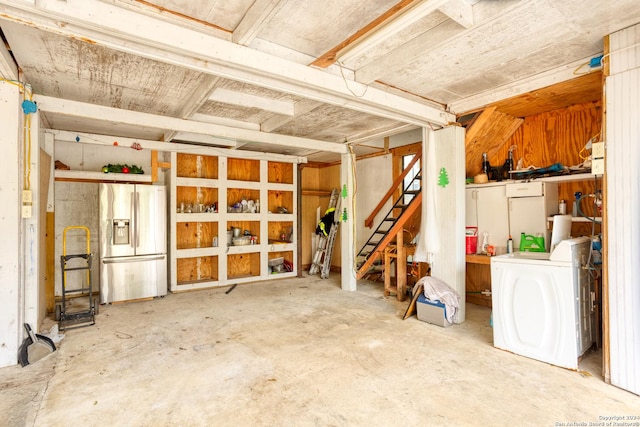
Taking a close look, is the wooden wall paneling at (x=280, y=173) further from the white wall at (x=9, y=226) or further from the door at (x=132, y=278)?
the white wall at (x=9, y=226)

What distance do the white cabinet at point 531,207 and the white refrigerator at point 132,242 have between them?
16.4ft

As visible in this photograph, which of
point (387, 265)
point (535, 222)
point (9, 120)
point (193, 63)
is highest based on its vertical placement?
point (193, 63)

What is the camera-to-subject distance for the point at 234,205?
20.7 feet

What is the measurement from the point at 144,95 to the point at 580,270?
470 cm

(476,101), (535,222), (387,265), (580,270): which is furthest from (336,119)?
(580,270)

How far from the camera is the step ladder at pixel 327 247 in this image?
670 centimetres

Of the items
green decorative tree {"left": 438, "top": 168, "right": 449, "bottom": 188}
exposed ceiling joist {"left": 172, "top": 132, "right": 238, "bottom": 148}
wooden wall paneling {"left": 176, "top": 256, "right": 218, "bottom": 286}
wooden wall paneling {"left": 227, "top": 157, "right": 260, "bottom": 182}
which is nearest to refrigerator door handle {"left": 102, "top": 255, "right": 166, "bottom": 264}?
wooden wall paneling {"left": 176, "top": 256, "right": 218, "bottom": 286}

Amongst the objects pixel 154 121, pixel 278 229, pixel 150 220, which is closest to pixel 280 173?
pixel 278 229

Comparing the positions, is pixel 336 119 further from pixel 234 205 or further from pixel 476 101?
pixel 234 205

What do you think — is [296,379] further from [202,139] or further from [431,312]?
[202,139]

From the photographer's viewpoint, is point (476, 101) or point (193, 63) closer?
point (193, 63)

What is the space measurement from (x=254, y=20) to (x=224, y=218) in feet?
14.0

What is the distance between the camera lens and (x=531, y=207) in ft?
12.4

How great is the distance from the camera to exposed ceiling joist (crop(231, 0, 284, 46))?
76.6 inches
